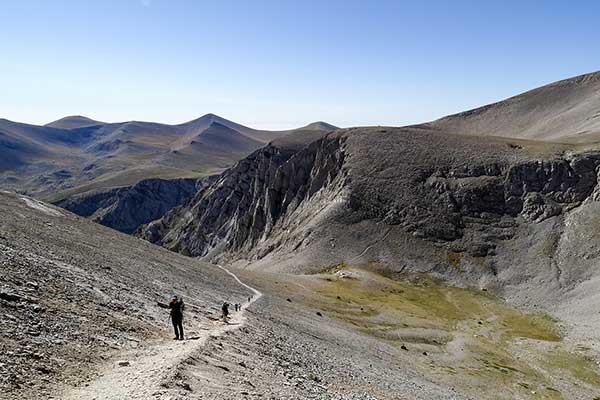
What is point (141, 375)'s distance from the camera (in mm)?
19719

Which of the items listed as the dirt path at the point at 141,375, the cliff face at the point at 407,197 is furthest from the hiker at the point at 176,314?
the cliff face at the point at 407,197

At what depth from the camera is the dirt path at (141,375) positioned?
57.5 feet

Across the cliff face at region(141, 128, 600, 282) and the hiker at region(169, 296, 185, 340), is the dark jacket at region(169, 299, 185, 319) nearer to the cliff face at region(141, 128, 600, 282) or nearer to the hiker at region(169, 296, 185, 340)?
the hiker at region(169, 296, 185, 340)

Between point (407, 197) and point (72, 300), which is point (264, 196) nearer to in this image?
point (407, 197)

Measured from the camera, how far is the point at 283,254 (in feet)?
413

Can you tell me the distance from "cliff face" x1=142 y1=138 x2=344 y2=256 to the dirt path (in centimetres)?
12646

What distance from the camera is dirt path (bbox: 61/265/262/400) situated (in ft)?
57.5

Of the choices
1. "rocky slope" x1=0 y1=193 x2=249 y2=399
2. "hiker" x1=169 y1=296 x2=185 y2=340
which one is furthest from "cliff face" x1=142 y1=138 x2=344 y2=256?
"hiker" x1=169 y1=296 x2=185 y2=340

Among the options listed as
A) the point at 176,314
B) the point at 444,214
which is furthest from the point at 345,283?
the point at 176,314

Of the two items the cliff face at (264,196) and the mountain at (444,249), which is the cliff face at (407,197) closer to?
the mountain at (444,249)

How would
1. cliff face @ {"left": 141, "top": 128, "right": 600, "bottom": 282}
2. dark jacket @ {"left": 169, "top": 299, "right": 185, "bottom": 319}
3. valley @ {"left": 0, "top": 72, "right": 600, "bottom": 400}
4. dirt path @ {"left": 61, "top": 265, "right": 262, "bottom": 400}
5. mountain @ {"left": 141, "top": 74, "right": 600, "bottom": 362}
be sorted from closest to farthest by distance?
dirt path @ {"left": 61, "top": 265, "right": 262, "bottom": 400} < valley @ {"left": 0, "top": 72, "right": 600, "bottom": 400} < dark jacket @ {"left": 169, "top": 299, "right": 185, "bottom": 319} < mountain @ {"left": 141, "top": 74, "right": 600, "bottom": 362} < cliff face @ {"left": 141, "top": 128, "right": 600, "bottom": 282}

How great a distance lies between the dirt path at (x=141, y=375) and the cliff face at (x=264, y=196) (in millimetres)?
126460

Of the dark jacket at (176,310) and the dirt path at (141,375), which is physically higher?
the dark jacket at (176,310)

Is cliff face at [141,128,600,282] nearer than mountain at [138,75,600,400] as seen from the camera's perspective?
No
